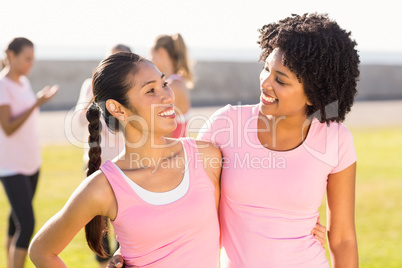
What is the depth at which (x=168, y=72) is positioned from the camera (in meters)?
5.27

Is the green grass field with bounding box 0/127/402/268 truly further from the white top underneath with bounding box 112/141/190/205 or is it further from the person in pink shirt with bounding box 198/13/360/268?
the white top underneath with bounding box 112/141/190/205

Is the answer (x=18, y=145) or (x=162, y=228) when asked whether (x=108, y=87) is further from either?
(x=18, y=145)

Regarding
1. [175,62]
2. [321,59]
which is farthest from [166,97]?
[175,62]

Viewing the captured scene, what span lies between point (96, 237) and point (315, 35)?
1.42 m

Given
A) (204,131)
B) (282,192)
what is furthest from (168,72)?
(282,192)

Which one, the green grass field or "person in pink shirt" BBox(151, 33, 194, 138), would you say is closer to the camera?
"person in pink shirt" BBox(151, 33, 194, 138)

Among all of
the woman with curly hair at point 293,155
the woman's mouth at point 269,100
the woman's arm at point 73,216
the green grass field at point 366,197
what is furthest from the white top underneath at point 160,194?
the green grass field at point 366,197

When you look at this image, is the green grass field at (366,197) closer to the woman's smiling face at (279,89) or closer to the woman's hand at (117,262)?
the woman's hand at (117,262)

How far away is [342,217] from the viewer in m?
2.67

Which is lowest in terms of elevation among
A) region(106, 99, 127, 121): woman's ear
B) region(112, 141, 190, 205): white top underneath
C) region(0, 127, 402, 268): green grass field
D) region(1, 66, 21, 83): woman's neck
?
region(0, 127, 402, 268): green grass field

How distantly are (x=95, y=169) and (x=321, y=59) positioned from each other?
122 centimetres

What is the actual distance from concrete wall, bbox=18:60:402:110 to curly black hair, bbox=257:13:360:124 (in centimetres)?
1528

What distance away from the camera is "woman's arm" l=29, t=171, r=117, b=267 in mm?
2344

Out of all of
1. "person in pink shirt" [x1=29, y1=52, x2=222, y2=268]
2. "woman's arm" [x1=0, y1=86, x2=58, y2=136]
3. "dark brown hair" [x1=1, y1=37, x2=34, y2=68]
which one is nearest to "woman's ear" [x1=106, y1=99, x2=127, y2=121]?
"person in pink shirt" [x1=29, y1=52, x2=222, y2=268]
